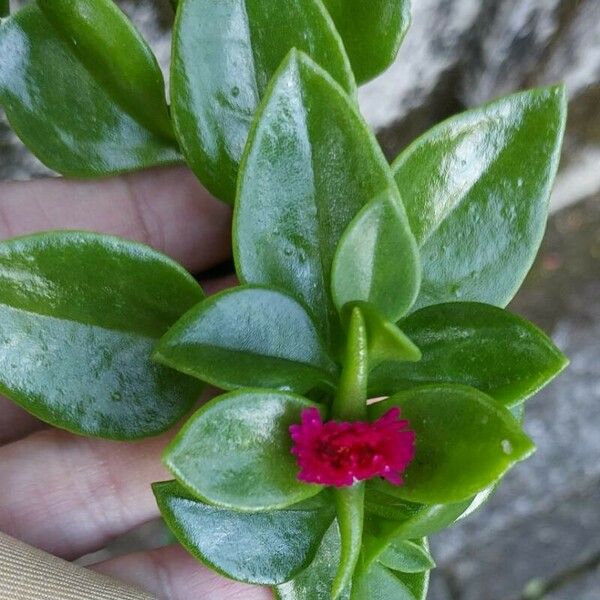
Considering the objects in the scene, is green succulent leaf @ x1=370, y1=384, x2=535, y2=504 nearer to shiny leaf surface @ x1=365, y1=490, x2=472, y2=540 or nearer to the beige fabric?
shiny leaf surface @ x1=365, y1=490, x2=472, y2=540

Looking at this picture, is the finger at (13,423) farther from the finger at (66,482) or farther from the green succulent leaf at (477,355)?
the green succulent leaf at (477,355)

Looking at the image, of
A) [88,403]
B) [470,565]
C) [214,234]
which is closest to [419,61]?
[214,234]

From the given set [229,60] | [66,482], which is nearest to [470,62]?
[229,60]

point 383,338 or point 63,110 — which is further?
point 63,110

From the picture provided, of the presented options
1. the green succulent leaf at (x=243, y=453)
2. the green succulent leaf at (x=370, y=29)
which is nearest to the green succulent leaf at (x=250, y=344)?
the green succulent leaf at (x=243, y=453)

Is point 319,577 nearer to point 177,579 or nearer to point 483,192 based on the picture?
point 177,579

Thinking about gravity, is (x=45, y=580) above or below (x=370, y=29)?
below

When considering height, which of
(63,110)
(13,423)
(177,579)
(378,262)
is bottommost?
(177,579)

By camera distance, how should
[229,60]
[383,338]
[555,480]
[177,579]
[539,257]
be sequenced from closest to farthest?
[383,338]
[229,60]
[177,579]
[539,257]
[555,480]
